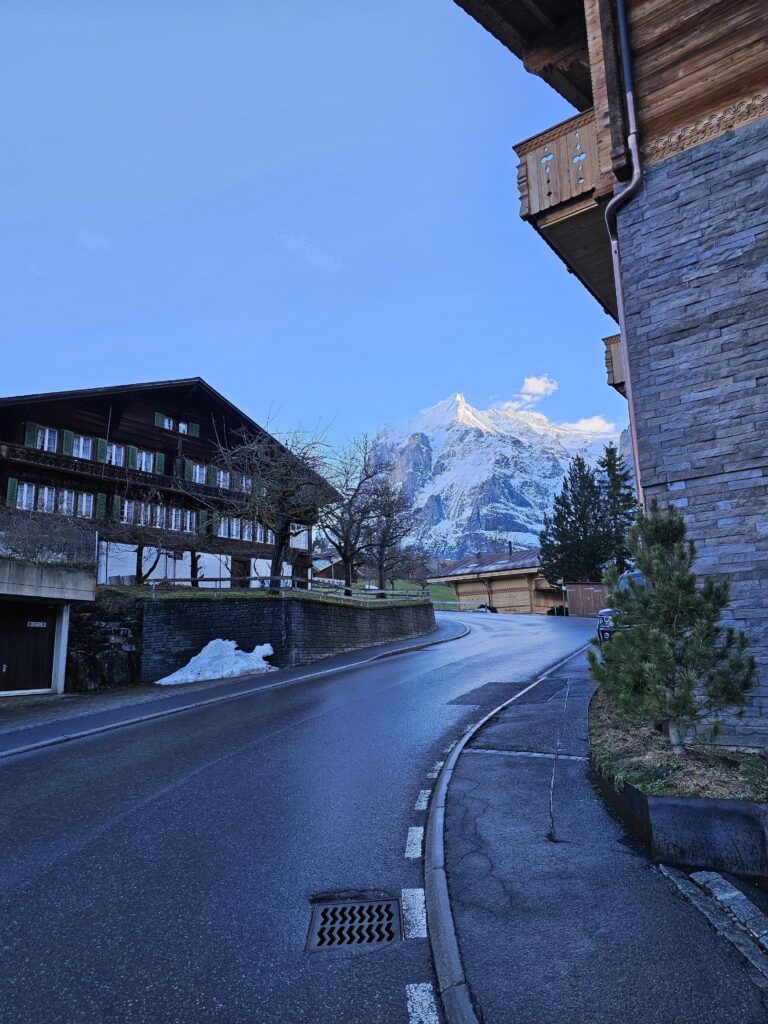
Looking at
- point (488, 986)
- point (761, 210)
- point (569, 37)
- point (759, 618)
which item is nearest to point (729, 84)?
point (761, 210)

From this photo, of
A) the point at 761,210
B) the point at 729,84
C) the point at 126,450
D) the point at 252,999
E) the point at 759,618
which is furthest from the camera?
the point at 126,450

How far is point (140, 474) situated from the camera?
34.3 m

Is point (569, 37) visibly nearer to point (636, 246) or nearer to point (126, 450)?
point (636, 246)

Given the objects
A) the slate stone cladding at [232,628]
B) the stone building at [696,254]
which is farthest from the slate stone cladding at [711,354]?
the slate stone cladding at [232,628]

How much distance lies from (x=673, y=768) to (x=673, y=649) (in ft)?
3.31

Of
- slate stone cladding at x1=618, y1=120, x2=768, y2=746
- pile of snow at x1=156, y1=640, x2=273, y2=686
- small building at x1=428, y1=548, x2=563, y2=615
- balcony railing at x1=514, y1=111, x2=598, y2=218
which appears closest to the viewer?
slate stone cladding at x1=618, y1=120, x2=768, y2=746

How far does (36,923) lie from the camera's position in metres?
4.16

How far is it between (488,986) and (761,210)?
843 centimetres

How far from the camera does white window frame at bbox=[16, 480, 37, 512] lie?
99.7ft

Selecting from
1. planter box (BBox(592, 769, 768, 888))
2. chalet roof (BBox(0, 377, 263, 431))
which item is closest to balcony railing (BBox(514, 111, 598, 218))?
planter box (BBox(592, 769, 768, 888))

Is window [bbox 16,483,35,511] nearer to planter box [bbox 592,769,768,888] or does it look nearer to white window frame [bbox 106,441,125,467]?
white window frame [bbox 106,441,125,467]

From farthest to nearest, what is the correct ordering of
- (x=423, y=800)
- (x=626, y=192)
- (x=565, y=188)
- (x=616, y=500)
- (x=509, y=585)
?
(x=509, y=585) → (x=616, y=500) → (x=565, y=188) → (x=626, y=192) → (x=423, y=800)

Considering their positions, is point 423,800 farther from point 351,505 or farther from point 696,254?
point 351,505

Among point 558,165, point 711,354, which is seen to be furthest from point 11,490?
point 711,354
